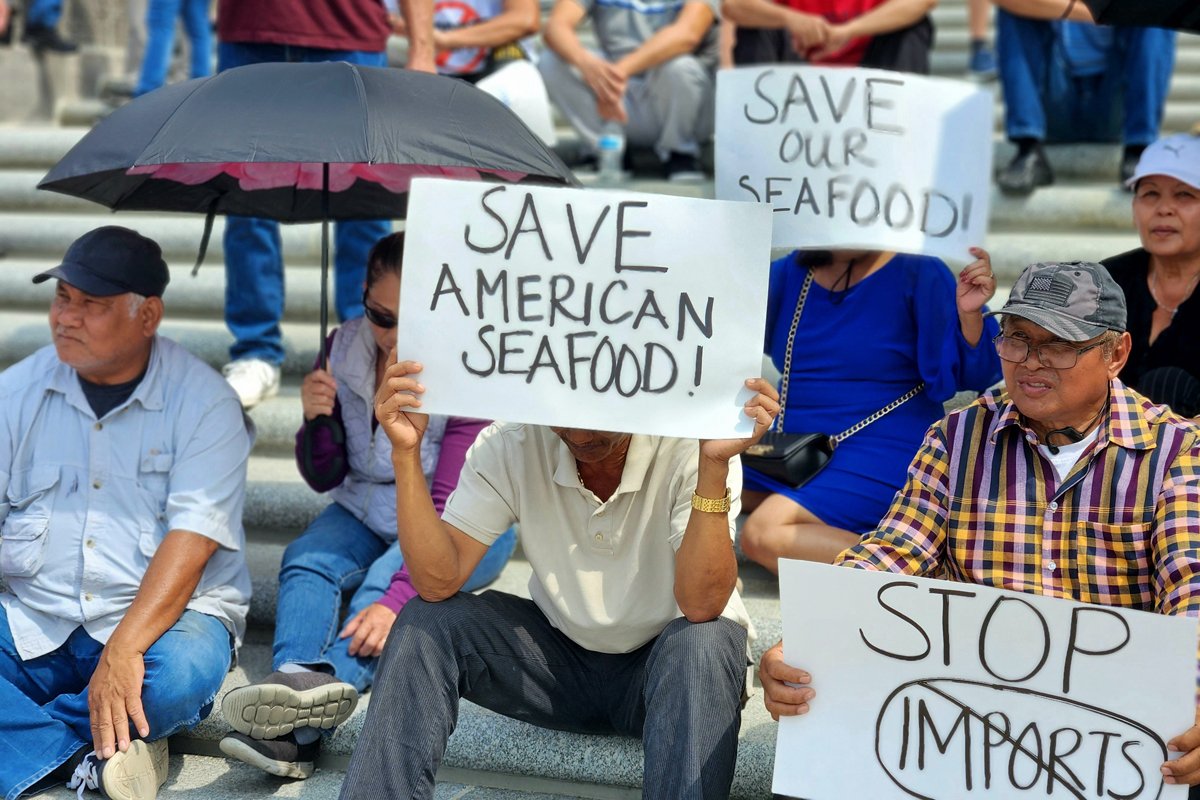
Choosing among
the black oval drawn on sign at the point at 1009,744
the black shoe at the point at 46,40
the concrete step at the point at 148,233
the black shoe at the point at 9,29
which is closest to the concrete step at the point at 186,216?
the concrete step at the point at 148,233

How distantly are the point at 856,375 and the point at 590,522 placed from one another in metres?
1.20

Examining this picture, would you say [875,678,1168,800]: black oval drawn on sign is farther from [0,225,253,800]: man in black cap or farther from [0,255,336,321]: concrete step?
[0,255,336,321]: concrete step

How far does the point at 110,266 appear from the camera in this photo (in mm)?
3484

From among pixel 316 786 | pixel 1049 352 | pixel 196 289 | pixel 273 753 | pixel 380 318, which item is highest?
pixel 1049 352

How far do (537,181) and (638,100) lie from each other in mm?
2368

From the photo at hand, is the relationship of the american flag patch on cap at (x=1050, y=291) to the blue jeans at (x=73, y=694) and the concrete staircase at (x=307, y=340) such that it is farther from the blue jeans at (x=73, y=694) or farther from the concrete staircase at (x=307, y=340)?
the blue jeans at (x=73, y=694)

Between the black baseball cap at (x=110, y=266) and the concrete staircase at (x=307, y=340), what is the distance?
3.24 feet

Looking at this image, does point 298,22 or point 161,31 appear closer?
point 298,22

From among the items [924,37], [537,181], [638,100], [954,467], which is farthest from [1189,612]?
[638,100]

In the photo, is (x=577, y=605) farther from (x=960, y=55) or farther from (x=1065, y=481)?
(x=960, y=55)

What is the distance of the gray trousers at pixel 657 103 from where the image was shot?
568cm

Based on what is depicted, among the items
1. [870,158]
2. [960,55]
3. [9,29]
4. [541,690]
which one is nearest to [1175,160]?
[870,158]

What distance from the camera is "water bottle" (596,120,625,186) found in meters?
5.75

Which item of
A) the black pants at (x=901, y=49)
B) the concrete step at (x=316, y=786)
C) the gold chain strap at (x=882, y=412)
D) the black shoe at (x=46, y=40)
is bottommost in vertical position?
the concrete step at (x=316, y=786)
